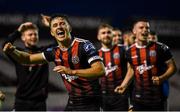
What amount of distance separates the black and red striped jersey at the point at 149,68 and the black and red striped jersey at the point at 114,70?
906 millimetres

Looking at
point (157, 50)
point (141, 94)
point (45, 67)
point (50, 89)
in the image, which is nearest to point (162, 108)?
point (141, 94)

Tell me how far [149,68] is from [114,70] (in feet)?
4.13

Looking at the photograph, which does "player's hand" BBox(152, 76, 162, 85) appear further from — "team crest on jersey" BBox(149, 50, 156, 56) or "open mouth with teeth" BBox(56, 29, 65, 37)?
"open mouth with teeth" BBox(56, 29, 65, 37)

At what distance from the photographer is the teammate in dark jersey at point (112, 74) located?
871cm

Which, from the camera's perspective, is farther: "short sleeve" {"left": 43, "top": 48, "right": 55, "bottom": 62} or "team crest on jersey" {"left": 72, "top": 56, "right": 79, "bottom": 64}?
"short sleeve" {"left": 43, "top": 48, "right": 55, "bottom": 62}

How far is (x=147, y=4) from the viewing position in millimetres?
12055

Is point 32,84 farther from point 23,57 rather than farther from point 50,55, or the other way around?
point 50,55

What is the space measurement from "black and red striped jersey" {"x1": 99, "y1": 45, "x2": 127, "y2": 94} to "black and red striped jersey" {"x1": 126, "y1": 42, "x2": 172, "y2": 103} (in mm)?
906

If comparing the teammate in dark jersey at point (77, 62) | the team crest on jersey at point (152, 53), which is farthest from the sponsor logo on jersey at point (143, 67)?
the teammate in dark jersey at point (77, 62)

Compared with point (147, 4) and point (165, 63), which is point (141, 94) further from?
point (147, 4)

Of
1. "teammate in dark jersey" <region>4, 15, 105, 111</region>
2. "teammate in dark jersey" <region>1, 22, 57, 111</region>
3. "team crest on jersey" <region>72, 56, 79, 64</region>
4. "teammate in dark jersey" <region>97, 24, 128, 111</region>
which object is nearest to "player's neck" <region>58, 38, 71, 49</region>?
"teammate in dark jersey" <region>4, 15, 105, 111</region>

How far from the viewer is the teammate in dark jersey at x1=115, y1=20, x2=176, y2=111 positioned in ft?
25.2

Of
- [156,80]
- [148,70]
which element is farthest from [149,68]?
[156,80]

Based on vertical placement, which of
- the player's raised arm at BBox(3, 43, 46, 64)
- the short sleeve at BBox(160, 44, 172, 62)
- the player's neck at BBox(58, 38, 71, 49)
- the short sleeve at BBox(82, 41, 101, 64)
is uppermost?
the player's neck at BBox(58, 38, 71, 49)
